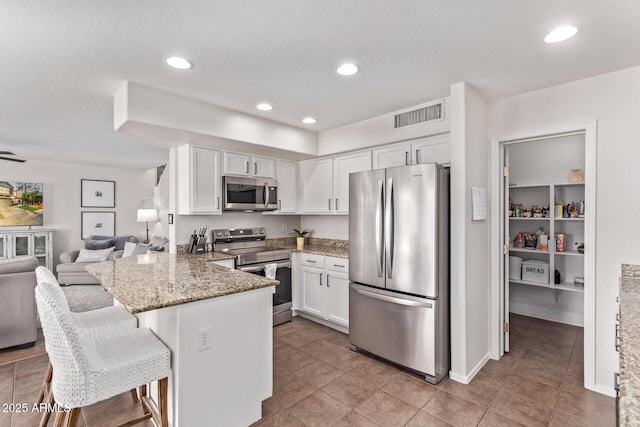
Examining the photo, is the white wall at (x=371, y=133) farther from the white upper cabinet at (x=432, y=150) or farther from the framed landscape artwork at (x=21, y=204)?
the framed landscape artwork at (x=21, y=204)

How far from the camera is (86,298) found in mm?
4891

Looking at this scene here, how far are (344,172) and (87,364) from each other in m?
3.11

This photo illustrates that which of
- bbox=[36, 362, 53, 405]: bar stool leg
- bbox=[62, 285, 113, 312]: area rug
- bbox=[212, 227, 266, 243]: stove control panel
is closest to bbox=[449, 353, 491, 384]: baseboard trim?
bbox=[212, 227, 266, 243]: stove control panel

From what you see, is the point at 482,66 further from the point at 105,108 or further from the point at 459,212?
the point at 105,108

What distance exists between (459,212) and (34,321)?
4247 millimetres

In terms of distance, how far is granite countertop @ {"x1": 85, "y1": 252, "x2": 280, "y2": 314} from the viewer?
63.4 inches

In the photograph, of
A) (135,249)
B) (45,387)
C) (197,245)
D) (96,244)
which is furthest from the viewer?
(96,244)

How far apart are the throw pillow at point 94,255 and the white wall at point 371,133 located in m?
4.62

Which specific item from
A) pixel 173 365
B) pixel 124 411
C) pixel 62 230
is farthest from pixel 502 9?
pixel 62 230

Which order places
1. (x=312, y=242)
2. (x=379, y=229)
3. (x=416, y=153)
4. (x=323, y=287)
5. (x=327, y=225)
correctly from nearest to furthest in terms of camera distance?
(x=379, y=229) < (x=416, y=153) < (x=323, y=287) < (x=327, y=225) < (x=312, y=242)

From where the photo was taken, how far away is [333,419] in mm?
2119

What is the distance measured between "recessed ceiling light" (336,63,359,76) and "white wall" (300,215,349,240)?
7.19 feet

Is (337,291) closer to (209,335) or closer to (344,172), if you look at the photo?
(344,172)

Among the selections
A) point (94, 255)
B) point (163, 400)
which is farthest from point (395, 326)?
point (94, 255)
